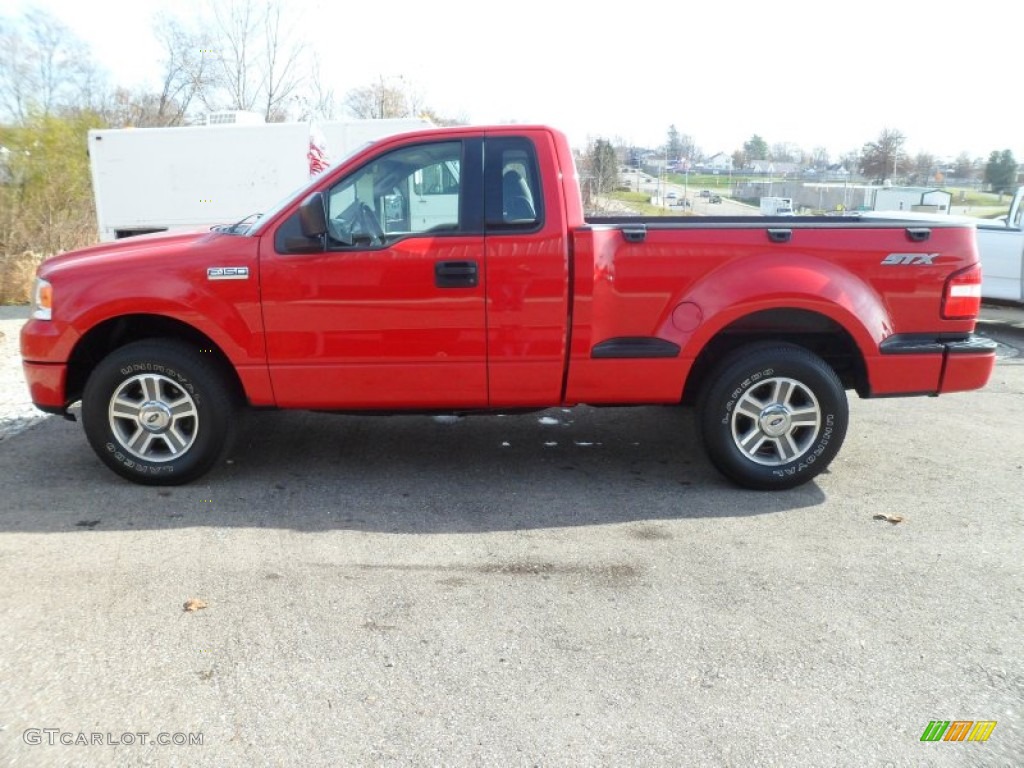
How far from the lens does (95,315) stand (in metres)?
4.69

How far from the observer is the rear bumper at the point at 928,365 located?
15.8ft

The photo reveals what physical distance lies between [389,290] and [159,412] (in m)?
1.57

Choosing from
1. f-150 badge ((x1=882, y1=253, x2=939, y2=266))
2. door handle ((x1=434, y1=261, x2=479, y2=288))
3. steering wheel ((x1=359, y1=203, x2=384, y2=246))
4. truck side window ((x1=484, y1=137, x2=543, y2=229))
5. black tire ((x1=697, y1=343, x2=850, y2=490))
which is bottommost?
black tire ((x1=697, y1=343, x2=850, y2=490))

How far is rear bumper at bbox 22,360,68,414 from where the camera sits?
4.81 meters

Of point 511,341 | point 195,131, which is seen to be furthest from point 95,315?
point 195,131

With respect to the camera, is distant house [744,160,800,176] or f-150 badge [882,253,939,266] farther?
distant house [744,160,800,176]

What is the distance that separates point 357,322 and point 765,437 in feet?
8.20

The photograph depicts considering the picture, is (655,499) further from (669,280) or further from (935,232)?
(935,232)

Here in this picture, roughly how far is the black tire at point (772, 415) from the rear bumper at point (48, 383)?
150 inches

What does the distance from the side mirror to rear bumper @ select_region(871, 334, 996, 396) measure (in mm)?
3297

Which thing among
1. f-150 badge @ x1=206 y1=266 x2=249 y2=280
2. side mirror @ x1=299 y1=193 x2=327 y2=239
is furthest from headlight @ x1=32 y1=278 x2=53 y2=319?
side mirror @ x1=299 y1=193 x2=327 y2=239

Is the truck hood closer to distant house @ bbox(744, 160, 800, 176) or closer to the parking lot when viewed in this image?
the parking lot

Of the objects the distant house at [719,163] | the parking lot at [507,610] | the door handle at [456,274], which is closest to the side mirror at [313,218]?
the door handle at [456,274]
